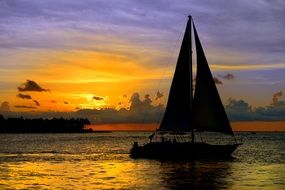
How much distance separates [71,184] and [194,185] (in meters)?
10.1

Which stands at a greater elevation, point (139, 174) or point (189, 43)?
point (189, 43)

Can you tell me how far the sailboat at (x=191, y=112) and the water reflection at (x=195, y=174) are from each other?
1616 millimetres

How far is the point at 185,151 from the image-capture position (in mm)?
62281

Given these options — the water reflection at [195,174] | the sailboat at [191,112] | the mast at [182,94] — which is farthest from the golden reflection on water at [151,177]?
the mast at [182,94]

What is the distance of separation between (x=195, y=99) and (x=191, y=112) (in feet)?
5.48

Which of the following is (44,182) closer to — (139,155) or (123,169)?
(123,169)

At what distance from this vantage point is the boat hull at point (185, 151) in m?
62.2

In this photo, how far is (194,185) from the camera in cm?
4294

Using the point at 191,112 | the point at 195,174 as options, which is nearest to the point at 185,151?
the point at 191,112

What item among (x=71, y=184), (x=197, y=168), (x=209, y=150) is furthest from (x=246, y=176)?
(x=71, y=184)

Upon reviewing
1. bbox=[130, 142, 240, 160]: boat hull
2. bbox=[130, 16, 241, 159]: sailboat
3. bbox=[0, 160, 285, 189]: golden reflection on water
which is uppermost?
bbox=[130, 16, 241, 159]: sailboat

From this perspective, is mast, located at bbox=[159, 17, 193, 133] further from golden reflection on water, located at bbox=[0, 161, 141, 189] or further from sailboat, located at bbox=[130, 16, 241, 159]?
golden reflection on water, located at bbox=[0, 161, 141, 189]

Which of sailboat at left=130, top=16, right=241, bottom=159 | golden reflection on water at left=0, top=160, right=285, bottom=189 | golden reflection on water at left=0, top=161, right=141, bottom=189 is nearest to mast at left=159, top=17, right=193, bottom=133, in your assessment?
sailboat at left=130, top=16, right=241, bottom=159

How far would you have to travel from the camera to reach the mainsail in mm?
63125
